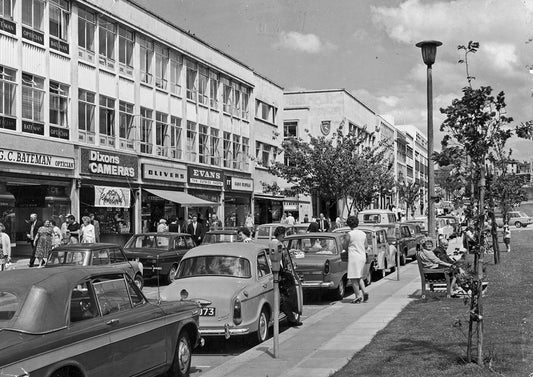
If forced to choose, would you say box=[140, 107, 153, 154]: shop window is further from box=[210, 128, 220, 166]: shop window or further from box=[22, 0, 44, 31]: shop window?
box=[22, 0, 44, 31]: shop window

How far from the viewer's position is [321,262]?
1585 centimetres

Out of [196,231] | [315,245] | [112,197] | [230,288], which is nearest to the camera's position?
[230,288]

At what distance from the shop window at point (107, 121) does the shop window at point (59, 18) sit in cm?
405

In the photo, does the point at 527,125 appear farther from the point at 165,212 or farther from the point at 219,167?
the point at 219,167

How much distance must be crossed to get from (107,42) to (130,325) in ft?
95.7

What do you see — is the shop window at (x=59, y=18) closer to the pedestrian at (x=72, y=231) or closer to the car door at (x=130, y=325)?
Result: the pedestrian at (x=72, y=231)

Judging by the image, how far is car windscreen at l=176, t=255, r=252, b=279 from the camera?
11.0m

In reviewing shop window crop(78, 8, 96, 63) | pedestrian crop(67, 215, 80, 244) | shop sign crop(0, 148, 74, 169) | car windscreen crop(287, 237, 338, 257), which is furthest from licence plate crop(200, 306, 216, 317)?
shop window crop(78, 8, 96, 63)

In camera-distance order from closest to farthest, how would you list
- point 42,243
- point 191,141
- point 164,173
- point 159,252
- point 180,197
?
point 159,252, point 42,243, point 164,173, point 180,197, point 191,141

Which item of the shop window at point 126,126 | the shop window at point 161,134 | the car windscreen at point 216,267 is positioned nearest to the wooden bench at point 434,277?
the car windscreen at point 216,267

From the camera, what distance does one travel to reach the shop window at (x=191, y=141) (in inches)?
1673

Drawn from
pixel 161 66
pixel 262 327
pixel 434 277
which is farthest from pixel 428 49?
pixel 161 66

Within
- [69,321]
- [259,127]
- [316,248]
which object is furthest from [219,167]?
[69,321]

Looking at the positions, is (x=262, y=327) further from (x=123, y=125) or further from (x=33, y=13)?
(x=123, y=125)
